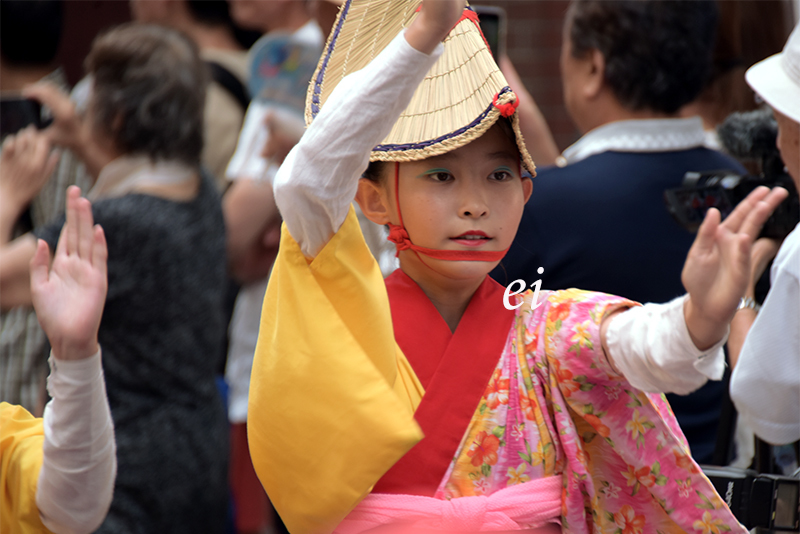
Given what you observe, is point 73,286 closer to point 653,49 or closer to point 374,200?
point 374,200

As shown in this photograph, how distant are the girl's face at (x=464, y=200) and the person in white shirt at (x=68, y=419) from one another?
24.6 inches

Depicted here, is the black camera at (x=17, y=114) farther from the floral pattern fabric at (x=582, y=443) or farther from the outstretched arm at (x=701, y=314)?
the outstretched arm at (x=701, y=314)

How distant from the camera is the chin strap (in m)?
1.55

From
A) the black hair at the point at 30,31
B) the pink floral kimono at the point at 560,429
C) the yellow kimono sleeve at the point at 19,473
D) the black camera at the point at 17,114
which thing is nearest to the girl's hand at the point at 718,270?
the pink floral kimono at the point at 560,429

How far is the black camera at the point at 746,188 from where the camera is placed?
204 centimetres

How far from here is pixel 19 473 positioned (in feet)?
5.72

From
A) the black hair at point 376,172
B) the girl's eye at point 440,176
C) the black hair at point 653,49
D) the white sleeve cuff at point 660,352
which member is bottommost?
the white sleeve cuff at point 660,352

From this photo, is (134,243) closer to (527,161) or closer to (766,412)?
(527,161)

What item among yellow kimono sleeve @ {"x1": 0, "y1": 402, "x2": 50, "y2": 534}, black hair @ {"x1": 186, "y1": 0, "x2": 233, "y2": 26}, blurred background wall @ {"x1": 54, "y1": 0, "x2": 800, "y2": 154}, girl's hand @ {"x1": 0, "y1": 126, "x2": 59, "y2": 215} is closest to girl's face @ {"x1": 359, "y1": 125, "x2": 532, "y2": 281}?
yellow kimono sleeve @ {"x1": 0, "y1": 402, "x2": 50, "y2": 534}

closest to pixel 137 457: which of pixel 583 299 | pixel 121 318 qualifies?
pixel 121 318

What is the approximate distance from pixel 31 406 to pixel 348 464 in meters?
1.74

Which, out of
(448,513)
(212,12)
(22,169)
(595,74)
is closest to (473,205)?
(448,513)

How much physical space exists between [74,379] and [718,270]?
114 centimetres

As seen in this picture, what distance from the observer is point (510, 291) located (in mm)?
1723
